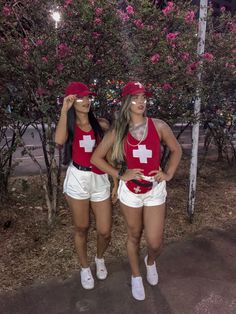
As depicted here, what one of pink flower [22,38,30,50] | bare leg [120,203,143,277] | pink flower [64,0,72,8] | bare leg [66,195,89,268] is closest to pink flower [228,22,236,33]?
pink flower [64,0,72,8]

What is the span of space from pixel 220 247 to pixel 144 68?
7.87 ft

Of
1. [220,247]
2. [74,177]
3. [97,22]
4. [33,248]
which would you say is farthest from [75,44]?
[220,247]

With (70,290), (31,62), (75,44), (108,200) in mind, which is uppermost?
(75,44)

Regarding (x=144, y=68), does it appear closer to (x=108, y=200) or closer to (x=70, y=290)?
(x=108, y=200)

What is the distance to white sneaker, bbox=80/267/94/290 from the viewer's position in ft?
10.2

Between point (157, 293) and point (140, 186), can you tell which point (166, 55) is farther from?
Answer: point (157, 293)

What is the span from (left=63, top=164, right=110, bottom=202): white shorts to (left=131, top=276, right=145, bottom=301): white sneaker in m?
0.83

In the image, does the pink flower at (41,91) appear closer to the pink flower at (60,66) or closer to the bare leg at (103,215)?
the pink flower at (60,66)

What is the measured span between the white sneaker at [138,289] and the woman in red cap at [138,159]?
393 millimetres

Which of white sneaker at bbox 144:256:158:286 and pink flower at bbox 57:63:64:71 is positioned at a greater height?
pink flower at bbox 57:63:64:71

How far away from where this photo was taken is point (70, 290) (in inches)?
123

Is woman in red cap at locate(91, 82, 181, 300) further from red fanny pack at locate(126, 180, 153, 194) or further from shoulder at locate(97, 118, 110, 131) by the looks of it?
shoulder at locate(97, 118, 110, 131)

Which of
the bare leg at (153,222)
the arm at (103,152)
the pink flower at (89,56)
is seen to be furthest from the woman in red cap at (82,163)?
the pink flower at (89,56)

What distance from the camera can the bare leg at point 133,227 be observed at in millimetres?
2816
